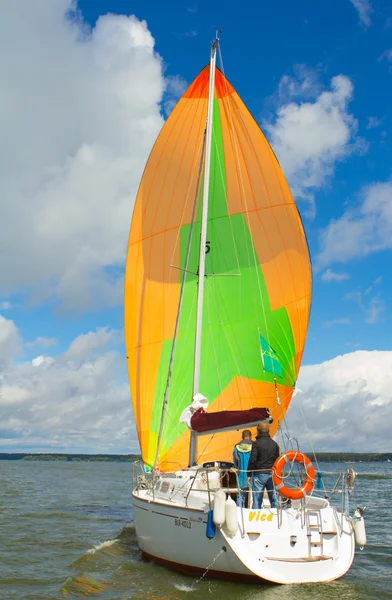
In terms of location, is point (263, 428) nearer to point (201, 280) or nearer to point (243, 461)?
point (243, 461)

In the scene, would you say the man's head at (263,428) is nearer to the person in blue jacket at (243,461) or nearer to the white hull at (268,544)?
the person in blue jacket at (243,461)

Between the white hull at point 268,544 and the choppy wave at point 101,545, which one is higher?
the white hull at point 268,544

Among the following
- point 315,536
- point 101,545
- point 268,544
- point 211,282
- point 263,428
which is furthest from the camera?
point 211,282

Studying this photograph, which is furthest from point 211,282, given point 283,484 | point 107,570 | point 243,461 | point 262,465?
point 107,570

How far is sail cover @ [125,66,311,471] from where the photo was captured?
13.3m

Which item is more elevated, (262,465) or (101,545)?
(262,465)

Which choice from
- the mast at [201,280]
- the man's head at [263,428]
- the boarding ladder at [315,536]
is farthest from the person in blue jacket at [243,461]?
the mast at [201,280]

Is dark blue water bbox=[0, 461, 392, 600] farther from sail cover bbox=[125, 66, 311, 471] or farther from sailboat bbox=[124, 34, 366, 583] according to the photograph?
sail cover bbox=[125, 66, 311, 471]

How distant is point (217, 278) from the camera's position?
14203 mm

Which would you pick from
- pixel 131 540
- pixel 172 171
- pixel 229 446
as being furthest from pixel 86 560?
pixel 172 171

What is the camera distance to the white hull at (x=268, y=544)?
761 cm

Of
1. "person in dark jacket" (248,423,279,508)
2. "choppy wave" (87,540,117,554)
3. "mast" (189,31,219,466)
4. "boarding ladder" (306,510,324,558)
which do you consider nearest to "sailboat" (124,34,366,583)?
"mast" (189,31,219,466)

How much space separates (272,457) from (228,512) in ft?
5.20

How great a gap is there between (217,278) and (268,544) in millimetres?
7712
